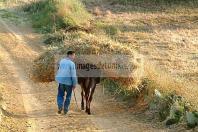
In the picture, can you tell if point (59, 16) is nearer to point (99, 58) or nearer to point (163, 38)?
point (163, 38)

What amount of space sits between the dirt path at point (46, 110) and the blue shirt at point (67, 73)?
894mm

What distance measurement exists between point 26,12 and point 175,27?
882cm

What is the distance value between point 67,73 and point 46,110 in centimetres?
148

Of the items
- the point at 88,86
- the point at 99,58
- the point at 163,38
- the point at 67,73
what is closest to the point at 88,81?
the point at 88,86

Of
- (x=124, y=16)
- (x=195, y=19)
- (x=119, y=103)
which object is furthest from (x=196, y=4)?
(x=119, y=103)

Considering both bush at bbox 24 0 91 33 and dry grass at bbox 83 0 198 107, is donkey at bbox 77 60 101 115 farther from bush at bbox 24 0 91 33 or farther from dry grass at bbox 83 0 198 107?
bush at bbox 24 0 91 33

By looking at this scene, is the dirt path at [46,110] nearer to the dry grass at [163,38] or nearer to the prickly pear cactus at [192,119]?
the prickly pear cactus at [192,119]

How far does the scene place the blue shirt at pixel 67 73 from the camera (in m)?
11.6

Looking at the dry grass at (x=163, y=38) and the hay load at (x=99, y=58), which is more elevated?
the hay load at (x=99, y=58)

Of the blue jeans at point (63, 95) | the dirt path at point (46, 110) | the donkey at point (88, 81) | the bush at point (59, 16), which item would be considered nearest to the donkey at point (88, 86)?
the donkey at point (88, 81)

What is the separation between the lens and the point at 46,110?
41.3ft

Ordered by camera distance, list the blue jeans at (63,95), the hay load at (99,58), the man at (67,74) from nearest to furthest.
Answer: the man at (67,74) < the blue jeans at (63,95) < the hay load at (99,58)

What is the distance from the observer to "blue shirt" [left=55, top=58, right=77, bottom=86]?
11586 millimetres

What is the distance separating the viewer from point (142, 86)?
1313 centimetres
